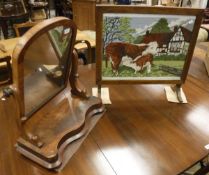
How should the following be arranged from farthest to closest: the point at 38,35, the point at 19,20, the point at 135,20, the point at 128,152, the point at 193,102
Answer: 1. the point at 19,20
2. the point at 193,102
3. the point at 135,20
4. the point at 128,152
5. the point at 38,35

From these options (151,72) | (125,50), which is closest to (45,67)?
(125,50)

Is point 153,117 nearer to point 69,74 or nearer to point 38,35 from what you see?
point 69,74

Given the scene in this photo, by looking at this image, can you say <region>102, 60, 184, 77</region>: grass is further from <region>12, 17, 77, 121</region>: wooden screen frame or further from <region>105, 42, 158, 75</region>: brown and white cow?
<region>12, 17, 77, 121</region>: wooden screen frame

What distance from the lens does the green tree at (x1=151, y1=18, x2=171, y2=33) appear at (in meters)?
0.85

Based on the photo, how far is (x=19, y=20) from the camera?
339 centimetres

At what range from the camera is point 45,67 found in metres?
0.80

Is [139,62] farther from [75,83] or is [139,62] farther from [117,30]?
[75,83]

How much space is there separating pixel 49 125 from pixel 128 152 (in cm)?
29

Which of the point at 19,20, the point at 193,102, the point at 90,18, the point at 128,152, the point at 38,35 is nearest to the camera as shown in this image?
the point at 38,35

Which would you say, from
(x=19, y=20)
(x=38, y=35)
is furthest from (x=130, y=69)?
(x=19, y=20)

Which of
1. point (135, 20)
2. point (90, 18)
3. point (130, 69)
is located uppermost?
point (135, 20)

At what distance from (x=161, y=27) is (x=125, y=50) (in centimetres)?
16

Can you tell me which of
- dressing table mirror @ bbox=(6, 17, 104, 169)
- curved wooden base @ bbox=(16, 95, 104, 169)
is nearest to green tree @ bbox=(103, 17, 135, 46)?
dressing table mirror @ bbox=(6, 17, 104, 169)

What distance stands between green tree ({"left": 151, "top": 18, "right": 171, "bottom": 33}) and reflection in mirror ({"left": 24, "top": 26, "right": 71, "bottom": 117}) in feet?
1.10
